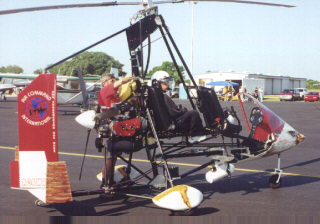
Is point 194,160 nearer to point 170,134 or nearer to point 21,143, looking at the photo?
point 170,134

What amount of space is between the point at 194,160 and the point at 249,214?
4047 millimetres

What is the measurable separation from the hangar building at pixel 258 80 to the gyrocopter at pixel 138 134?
62.3 meters

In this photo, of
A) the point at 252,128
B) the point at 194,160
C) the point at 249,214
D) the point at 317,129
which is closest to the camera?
the point at 249,214

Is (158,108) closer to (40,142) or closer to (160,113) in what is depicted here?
(160,113)

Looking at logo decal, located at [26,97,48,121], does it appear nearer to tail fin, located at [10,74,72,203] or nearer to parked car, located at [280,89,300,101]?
tail fin, located at [10,74,72,203]

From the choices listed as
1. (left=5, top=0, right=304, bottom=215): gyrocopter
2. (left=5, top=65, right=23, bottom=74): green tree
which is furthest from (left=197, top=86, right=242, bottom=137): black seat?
(left=5, top=65, right=23, bottom=74): green tree

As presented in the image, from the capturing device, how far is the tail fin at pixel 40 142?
4809 mm

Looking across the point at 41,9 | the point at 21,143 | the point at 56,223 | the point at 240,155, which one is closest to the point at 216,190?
the point at 240,155

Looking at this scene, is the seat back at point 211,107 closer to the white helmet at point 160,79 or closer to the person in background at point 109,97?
the white helmet at point 160,79

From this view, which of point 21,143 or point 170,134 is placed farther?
point 170,134

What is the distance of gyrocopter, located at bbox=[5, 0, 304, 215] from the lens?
190 inches

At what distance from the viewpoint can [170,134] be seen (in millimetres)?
5941

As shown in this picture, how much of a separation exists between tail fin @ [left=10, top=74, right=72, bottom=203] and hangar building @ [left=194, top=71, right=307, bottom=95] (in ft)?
212

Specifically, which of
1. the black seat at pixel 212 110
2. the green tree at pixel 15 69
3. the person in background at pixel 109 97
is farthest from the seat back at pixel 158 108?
the green tree at pixel 15 69
